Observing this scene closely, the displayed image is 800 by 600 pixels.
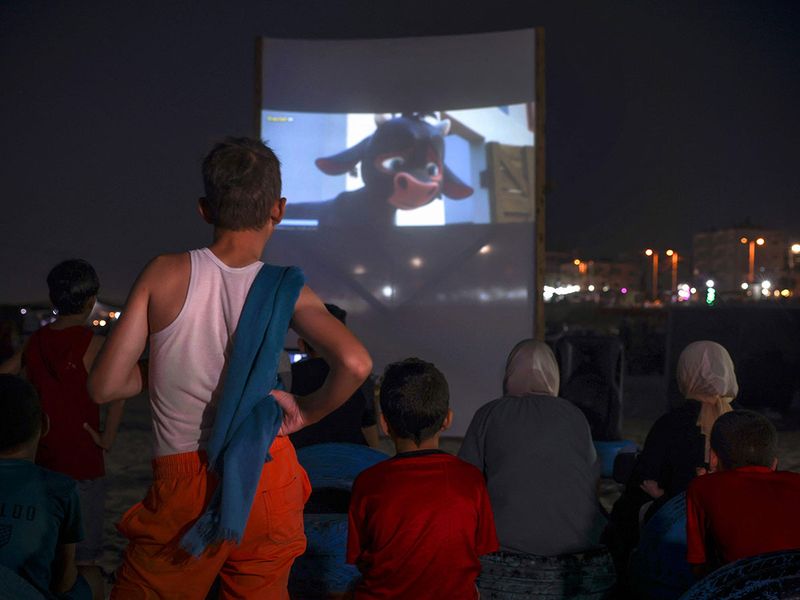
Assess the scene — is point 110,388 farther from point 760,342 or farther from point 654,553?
point 760,342

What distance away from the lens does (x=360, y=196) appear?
Answer: 8641mm

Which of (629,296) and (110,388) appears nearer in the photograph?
(110,388)

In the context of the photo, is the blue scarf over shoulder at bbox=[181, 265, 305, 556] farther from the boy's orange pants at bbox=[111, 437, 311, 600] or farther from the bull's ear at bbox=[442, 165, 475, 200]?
the bull's ear at bbox=[442, 165, 475, 200]

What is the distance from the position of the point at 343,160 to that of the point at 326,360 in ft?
23.7

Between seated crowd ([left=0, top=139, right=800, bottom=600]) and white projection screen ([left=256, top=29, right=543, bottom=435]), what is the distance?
4844 mm

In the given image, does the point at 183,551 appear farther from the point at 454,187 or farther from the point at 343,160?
the point at 343,160

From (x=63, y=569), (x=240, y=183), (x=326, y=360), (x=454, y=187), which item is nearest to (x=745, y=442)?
(x=326, y=360)

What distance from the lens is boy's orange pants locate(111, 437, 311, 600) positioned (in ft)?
5.46

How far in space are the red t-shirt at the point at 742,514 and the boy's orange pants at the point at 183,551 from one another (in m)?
1.25

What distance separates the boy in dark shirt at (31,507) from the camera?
6.51 feet

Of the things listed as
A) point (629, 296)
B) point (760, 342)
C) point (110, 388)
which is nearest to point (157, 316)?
point (110, 388)

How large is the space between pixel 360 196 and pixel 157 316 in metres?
7.06

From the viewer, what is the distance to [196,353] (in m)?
1.68

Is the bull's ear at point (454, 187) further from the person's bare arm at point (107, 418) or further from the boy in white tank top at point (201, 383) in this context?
the boy in white tank top at point (201, 383)
